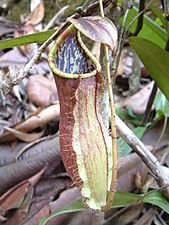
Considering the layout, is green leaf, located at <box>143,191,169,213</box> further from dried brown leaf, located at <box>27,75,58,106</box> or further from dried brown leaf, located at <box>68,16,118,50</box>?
dried brown leaf, located at <box>27,75,58,106</box>

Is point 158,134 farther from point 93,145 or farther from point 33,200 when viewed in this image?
point 93,145

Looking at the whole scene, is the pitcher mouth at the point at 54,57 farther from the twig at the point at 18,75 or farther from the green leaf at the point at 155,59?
the green leaf at the point at 155,59

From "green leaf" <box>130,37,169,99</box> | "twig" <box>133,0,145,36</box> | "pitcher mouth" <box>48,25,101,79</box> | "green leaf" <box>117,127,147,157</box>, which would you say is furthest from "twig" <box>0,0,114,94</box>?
"green leaf" <box>117,127,147,157</box>

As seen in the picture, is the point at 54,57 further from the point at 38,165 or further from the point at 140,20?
the point at 38,165

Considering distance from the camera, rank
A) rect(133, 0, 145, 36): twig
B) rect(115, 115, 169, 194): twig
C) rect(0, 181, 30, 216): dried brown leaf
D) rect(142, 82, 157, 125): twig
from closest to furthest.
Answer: rect(115, 115, 169, 194): twig < rect(133, 0, 145, 36): twig < rect(0, 181, 30, 216): dried brown leaf < rect(142, 82, 157, 125): twig

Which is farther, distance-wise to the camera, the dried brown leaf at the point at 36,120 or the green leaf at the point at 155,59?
the dried brown leaf at the point at 36,120

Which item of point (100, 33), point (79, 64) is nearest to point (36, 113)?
point (79, 64)

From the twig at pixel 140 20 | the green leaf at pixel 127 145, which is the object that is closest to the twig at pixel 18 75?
the twig at pixel 140 20
